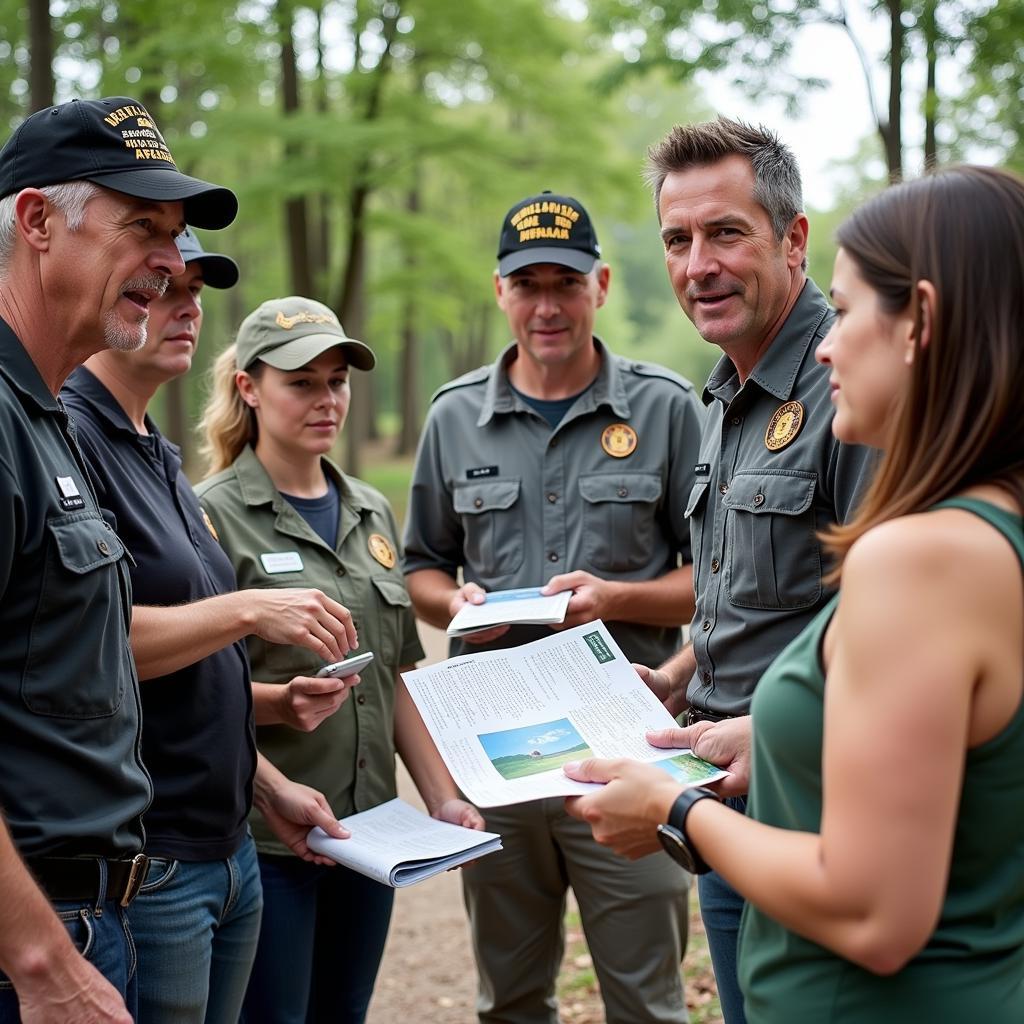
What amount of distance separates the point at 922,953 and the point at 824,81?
25.3 feet

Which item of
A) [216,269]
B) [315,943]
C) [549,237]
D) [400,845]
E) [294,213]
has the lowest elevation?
[315,943]

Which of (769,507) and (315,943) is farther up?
(769,507)

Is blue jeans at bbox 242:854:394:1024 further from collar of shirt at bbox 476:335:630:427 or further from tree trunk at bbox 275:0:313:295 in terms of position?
tree trunk at bbox 275:0:313:295

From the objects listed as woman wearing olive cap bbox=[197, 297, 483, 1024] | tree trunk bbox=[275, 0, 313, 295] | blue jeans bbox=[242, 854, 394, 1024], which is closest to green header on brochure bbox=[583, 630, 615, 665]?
woman wearing olive cap bbox=[197, 297, 483, 1024]

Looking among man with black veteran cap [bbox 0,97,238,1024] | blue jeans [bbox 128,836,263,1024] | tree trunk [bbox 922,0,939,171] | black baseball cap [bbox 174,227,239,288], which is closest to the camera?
man with black veteran cap [bbox 0,97,238,1024]

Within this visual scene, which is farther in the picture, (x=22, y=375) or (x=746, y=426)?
(x=746, y=426)

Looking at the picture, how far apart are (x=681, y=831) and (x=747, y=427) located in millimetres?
1326

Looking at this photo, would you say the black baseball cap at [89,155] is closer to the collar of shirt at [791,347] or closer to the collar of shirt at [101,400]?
the collar of shirt at [101,400]

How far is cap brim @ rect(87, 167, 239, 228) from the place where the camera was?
2.22 metres

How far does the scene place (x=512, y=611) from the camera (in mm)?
3293

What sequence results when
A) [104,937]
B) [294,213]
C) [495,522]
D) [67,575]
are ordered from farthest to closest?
[294,213], [495,522], [104,937], [67,575]

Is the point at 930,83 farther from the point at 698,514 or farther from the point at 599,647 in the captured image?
the point at 599,647

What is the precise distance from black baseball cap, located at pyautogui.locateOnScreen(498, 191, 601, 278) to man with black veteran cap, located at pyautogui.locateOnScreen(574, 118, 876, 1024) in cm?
89

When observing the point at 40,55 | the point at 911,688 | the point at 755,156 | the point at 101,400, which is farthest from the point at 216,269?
the point at 40,55
